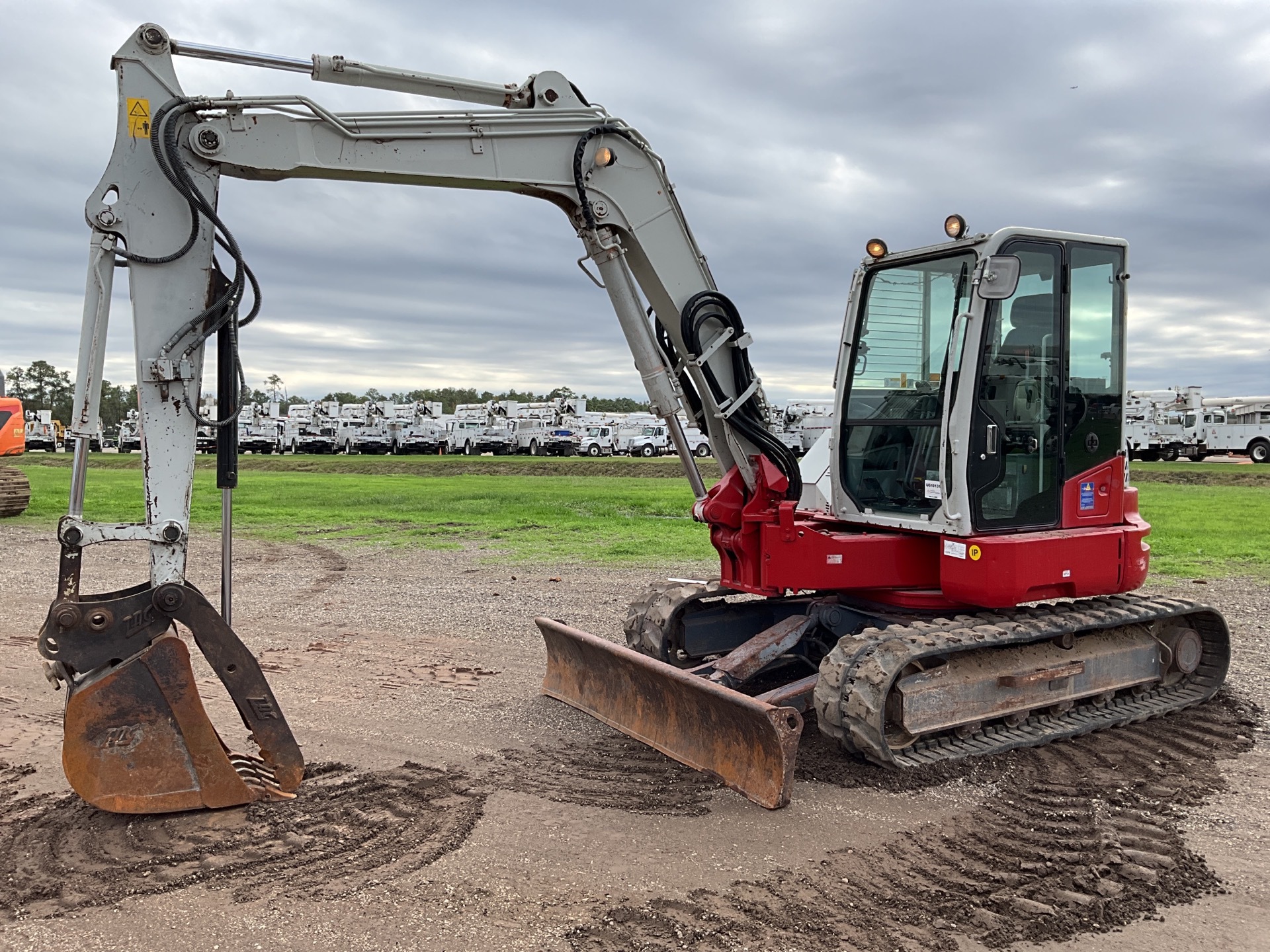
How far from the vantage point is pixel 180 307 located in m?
5.31

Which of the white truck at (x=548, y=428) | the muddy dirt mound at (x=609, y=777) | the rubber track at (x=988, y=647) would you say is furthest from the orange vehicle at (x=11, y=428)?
the white truck at (x=548, y=428)

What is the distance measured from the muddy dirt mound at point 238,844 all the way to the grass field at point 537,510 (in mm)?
8030

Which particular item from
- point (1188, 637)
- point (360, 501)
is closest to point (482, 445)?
point (360, 501)

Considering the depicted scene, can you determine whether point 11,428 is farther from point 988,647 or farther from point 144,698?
point 988,647

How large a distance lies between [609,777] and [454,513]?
58.6 feet

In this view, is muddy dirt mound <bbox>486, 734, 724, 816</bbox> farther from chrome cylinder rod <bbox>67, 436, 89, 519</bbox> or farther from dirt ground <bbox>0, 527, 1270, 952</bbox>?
chrome cylinder rod <bbox>67, 436, 89, 519</bbox>

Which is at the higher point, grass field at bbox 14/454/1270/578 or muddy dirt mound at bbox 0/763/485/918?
grass field at bbox 14/454/1270/578

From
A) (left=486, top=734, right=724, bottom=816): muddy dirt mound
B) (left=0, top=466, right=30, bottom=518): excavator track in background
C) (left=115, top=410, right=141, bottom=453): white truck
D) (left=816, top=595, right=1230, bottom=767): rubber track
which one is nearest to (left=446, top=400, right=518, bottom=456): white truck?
(left=115, top=410, right=141, bottom=453): white truck

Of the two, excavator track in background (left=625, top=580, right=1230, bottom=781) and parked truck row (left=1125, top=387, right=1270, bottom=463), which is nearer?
excavator track in background (left=625, top=580, right=1230, bottom=781)

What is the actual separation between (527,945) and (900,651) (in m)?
2.79

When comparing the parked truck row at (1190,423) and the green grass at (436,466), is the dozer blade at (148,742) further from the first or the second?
the parked truck row at (1190,423)

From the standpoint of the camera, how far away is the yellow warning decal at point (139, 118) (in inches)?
204

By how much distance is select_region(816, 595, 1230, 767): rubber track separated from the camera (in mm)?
5668

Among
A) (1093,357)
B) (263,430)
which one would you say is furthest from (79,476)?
(263,430)
